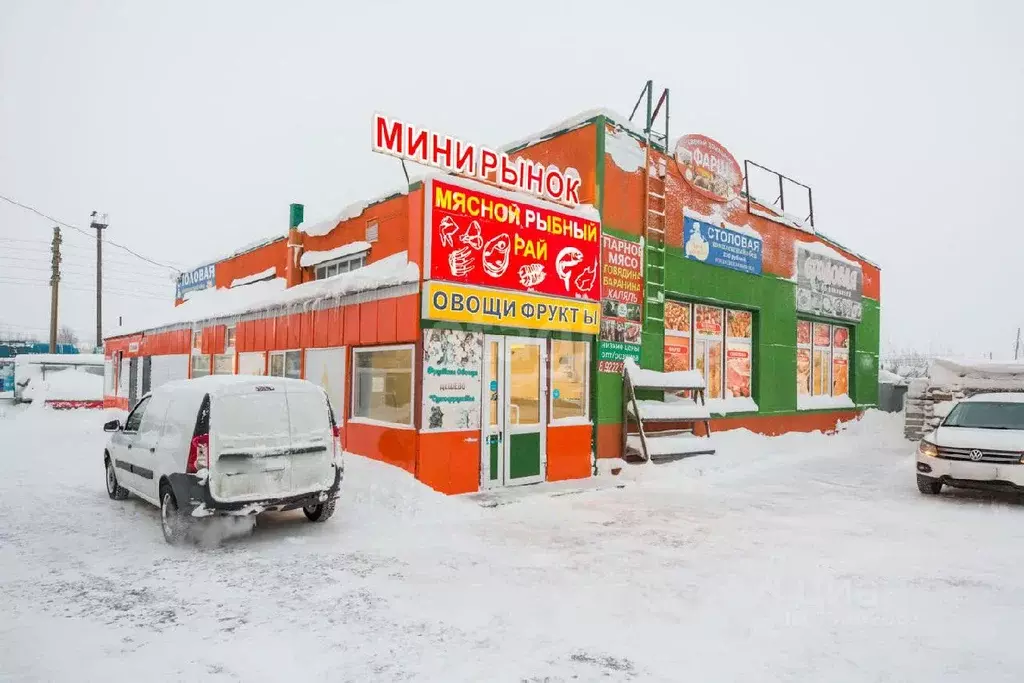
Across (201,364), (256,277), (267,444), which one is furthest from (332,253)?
(267,444)

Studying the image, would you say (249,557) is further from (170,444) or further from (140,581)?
(170,444)

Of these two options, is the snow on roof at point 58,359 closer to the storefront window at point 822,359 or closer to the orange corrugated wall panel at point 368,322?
the orange corrugated wall panel at point 368,322

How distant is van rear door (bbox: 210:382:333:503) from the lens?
7660 millimetres

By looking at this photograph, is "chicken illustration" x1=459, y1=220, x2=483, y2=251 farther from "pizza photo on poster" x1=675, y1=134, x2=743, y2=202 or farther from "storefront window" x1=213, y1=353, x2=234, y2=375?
"storefront window" x1=213, y1=353, x2=234, y2=375

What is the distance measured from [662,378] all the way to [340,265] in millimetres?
8244

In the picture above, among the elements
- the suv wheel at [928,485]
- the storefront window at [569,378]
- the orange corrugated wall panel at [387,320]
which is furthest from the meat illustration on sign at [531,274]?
the suv wheel at [928,485]

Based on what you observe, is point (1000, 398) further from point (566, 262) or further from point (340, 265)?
point (340, 265)

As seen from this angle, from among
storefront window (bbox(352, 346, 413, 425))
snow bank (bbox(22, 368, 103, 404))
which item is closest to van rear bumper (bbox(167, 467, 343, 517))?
storefront window (bbox(352, 346, 413, 425))

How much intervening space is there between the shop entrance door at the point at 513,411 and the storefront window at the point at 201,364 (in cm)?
1135

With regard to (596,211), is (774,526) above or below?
below

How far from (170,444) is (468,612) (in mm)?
4600

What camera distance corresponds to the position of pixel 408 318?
10.7 metres

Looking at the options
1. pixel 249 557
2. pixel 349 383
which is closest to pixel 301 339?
pixel 349 383

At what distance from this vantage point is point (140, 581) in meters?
6.42
